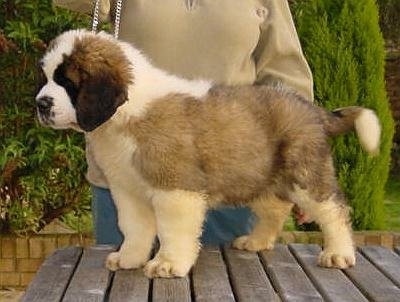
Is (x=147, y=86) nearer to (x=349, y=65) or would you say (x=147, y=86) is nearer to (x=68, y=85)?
(x=68, y=85)

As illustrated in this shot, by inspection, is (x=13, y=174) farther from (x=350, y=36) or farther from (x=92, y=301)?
(x=92, y=301)

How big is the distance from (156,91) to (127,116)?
121 mm

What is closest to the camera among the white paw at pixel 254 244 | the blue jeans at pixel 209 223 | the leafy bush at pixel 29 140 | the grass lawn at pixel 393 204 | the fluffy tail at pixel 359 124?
the fluffy tail at pixel 359 124

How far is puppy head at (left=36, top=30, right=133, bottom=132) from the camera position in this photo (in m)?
2.63

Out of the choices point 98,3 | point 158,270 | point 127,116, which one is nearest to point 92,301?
point 158,270

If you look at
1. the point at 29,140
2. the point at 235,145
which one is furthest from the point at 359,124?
the point at 29,140

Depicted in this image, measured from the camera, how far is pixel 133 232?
9.48 ft

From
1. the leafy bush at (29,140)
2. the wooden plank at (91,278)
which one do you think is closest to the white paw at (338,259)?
the wooden plank at (91,278)

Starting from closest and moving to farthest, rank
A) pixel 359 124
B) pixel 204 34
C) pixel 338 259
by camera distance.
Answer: pixel 338 259 → pixel 359 124 → pixel 204 34

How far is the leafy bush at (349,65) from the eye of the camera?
7160mm

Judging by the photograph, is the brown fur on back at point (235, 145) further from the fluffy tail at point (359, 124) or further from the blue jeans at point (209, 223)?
the blue jeans at point (209, 223)

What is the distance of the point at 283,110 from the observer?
2934 mm

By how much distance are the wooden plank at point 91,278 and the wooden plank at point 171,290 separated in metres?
0.13

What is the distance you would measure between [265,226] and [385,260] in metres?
0.38
